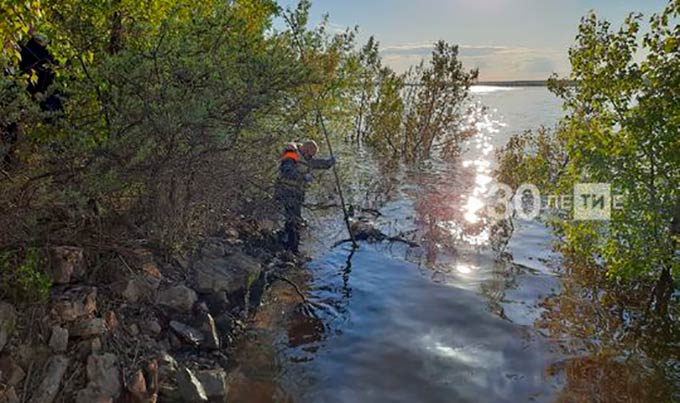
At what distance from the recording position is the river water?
21.4 feet

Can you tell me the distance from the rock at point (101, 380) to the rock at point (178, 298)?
1.41 m

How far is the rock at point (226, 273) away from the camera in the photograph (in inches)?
300

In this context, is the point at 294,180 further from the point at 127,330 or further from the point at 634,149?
the point at 634,149

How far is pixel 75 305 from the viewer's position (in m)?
5.58

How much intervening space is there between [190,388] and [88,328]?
4.22 feet

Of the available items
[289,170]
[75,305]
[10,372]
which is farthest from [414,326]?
[10,372]

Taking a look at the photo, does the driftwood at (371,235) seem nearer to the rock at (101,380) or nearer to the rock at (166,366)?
the rock at (166,366)

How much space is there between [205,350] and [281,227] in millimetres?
4971

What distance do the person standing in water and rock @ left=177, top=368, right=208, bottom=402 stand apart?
411cm

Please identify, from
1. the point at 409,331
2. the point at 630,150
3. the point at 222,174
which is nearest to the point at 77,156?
the point at 222,174

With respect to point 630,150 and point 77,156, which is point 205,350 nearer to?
point 77,156

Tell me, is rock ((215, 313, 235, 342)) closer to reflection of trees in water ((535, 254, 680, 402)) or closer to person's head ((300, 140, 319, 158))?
person's head ((300, 140, 319, 158))

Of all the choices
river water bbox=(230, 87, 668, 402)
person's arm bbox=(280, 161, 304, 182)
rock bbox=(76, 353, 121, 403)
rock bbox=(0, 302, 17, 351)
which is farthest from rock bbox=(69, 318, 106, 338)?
person's arm bbox=(280, 161, 304, 182)

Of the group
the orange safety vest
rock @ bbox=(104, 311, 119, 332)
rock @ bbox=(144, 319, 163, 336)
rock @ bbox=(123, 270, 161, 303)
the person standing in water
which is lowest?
rock @ bbox=(144, 319, 163, 336)
